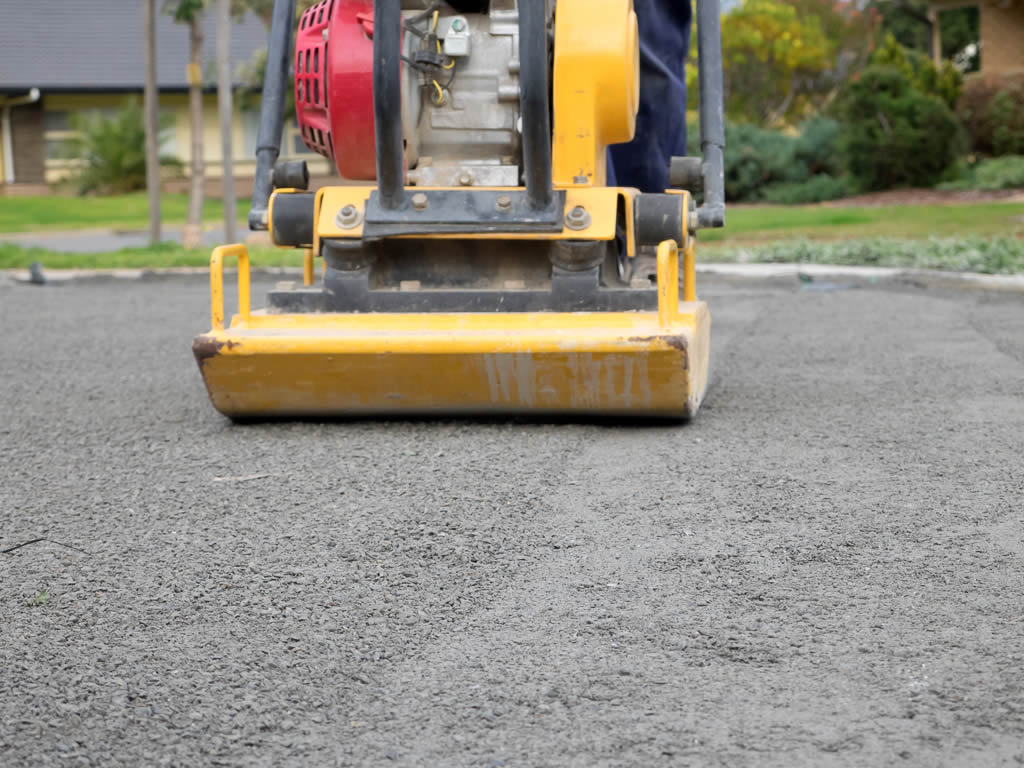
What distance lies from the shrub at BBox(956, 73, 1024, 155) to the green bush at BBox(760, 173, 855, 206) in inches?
100

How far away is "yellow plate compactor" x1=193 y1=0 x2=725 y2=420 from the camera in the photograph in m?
4.06

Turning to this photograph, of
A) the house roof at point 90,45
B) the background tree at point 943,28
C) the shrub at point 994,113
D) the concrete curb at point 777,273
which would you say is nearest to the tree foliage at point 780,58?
the background tree at point 943,28

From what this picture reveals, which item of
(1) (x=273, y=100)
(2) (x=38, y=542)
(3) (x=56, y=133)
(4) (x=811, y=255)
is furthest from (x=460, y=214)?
(3) (x=56, y=133)

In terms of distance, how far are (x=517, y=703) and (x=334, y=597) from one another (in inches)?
25.4

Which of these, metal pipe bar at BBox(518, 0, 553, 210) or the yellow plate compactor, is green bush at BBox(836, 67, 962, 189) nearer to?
the yellow plate compactor

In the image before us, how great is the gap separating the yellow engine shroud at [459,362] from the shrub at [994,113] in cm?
1804

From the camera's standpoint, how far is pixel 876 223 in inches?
572

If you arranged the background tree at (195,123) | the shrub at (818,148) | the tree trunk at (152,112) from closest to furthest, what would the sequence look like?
the tree trunk at (152,112) < the background tree at (195,123) < the shrub at (818,148)

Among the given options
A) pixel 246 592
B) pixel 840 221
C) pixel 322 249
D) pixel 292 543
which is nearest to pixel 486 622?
pixel 246 592

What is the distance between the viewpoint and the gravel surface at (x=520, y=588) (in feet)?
6.56

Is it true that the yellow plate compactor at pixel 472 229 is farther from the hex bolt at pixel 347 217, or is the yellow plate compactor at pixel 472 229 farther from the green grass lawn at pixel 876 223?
the green grass lawn at pixel 876 223

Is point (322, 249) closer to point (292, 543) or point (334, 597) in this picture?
point (292, 543)

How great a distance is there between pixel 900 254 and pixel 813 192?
32.4ft

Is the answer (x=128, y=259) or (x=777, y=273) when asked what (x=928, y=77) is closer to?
(x=777, y=273)
